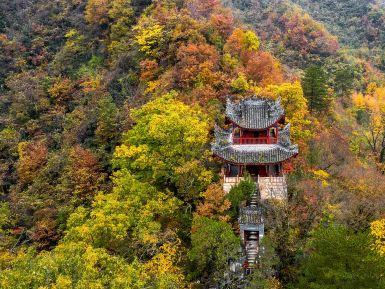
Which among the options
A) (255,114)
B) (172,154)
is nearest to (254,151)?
(255,114)

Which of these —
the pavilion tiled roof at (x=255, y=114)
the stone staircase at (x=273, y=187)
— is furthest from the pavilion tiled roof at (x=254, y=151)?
the stone staircase at (x=273, y=187)

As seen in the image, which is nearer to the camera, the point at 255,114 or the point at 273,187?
the point at 273,187

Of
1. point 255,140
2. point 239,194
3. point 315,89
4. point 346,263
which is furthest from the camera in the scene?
point 315,89

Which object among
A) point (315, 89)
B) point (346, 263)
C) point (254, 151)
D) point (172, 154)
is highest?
point (172, 154)

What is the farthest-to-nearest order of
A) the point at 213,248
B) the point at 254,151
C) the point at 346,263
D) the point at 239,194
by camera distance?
the point at 254,151 → the point at 239,194 → the point at 213,248 → the point at 346,263

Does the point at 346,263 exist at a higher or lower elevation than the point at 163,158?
higher

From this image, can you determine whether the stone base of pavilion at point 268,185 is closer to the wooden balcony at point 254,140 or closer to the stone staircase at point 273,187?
the stone staircase at point 273,187

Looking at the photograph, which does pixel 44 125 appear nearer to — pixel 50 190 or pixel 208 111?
pixel 50 190

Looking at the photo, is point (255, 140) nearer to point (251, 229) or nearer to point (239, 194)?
point (239, 194)
